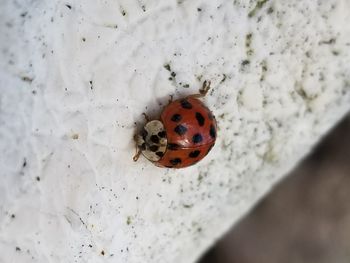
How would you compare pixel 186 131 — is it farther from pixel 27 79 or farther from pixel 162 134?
pixel 27 79

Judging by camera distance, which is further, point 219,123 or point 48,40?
point 219,123

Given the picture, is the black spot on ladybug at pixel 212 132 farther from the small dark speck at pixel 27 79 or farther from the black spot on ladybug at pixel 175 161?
the small dark speck at pixel 27 79

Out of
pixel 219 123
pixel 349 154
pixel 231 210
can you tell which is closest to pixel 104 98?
pixel 219 123

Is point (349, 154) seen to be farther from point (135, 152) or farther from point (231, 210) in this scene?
point (135, 152)

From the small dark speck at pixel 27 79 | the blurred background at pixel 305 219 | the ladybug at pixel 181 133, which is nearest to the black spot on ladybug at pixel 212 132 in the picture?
the ladybug at pixel 181 133

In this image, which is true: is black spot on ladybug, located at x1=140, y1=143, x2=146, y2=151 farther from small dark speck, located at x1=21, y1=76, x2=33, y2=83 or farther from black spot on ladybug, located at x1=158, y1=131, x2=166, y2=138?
small dark speck, located at x1=21, y1=76, x2=33, y2=83

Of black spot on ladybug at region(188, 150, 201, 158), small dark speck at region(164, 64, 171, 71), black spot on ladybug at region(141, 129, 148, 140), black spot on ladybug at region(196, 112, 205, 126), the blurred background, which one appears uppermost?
small dark speck at region(164, 64, 171, 71)

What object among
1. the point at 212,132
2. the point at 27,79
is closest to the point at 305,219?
the point at 212,132

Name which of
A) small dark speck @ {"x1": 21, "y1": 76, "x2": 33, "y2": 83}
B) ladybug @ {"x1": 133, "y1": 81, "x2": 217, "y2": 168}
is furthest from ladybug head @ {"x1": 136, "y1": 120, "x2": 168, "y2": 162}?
small dark speck @ {"x1": 21, "y1": 76, "x2": 33, "y2": 83}
